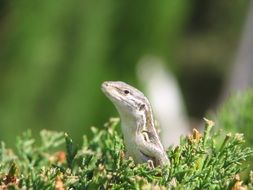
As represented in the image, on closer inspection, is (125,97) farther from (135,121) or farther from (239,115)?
(239,115)

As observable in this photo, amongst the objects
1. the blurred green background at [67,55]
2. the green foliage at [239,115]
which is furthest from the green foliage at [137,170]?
the blurred green background at [67,55]

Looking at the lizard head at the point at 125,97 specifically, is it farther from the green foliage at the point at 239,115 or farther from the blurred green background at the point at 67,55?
the blurred green background at the point at 67,55

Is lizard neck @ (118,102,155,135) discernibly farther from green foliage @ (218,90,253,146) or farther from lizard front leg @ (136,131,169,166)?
green foliage @ (218,90,253,146)

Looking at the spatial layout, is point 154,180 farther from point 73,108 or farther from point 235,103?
point 73,108

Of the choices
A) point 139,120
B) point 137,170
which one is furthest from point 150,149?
point 137,170

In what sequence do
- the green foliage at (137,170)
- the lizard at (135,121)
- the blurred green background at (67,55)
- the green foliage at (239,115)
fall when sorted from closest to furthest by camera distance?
the green foliage at (137,170)
the lizard at (135,121)
the green foliage at (239,115)
the blurred green background at (67,55)

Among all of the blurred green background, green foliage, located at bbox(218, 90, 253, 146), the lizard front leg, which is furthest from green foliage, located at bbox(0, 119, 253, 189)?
the blurred green background

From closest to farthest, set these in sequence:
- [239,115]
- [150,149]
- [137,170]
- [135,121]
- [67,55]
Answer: [137,170] < [150,149] < [135,121] < [239,115] < [67,55]
